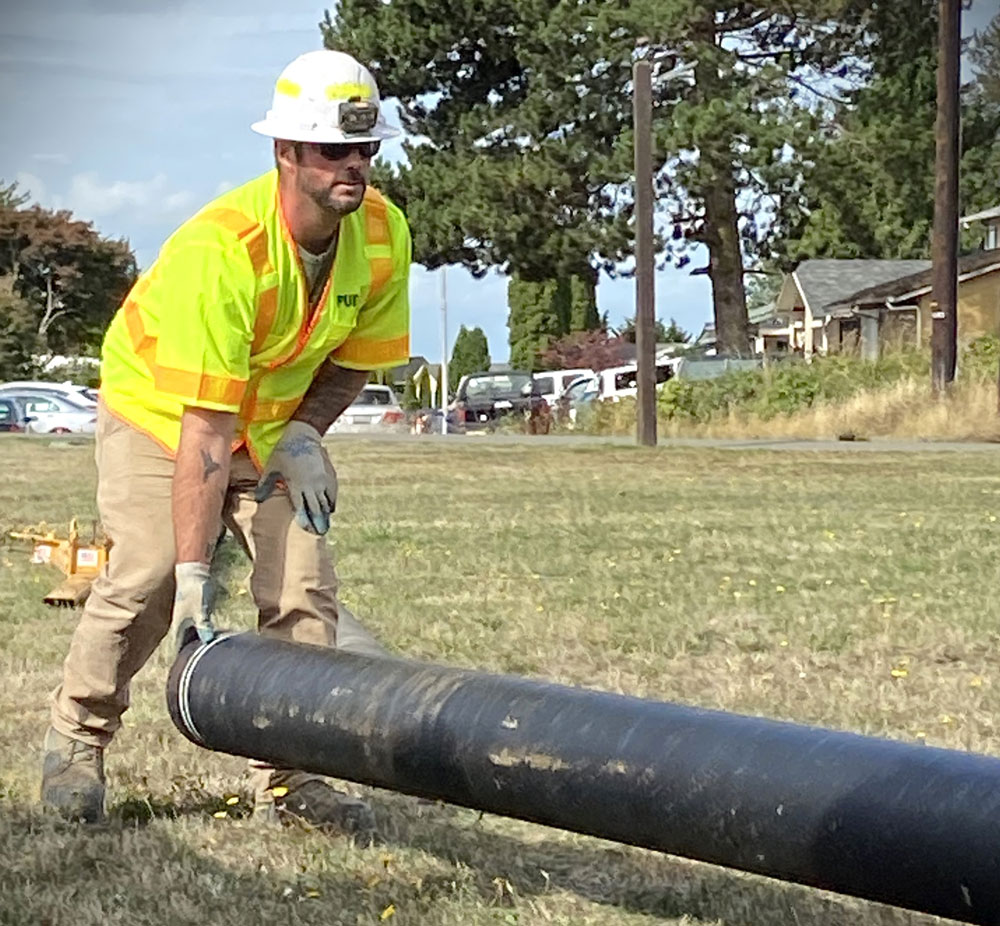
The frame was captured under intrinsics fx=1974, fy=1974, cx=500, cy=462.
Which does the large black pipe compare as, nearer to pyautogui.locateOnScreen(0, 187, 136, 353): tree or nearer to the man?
the man

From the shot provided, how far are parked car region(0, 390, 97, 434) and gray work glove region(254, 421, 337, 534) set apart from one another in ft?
109

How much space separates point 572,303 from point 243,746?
7175cm

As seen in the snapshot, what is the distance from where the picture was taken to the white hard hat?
14.2 ft

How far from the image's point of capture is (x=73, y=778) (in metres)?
4.91

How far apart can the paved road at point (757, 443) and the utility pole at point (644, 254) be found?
0.45 meters

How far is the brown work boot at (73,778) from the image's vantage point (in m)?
4.87

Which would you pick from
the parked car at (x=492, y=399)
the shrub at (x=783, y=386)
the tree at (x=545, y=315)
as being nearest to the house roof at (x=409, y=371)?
the tree at (x=545, y=315)

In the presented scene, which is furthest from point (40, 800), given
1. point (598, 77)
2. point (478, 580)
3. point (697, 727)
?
point (598, 77)

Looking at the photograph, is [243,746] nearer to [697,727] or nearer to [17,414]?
[697,727]

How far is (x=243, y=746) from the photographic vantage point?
414 cm

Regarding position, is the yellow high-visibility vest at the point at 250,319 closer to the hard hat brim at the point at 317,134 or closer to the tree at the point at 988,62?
the hard hat brim at the point at 317,134

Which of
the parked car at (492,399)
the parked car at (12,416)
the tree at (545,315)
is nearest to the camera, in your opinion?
the parked car at (12,416)

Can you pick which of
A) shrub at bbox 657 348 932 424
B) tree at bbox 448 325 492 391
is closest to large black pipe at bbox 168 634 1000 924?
shrub at bbox 657 348 932 424

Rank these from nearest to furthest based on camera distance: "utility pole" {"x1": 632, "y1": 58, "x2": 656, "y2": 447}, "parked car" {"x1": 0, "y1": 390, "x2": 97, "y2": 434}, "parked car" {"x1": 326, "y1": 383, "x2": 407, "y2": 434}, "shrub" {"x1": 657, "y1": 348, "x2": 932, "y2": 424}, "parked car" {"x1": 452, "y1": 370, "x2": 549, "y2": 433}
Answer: "utility pole" {"x1": 632, "y1": 58, "x2": 656, "y2": 447} → "shrub" {"x1": 657, "y1": 348, "x2": 932, "y2": 424} → "parked car" {"x1": 0, "y1": 390, "x2": 97, "y2": 434} → "parked car" {"x1": 326, "y1": 383, "x2": 407, "y2": 434} → "parked car" {"x1": 452, "y1": 370, "x2": 549, "y2": 433}
